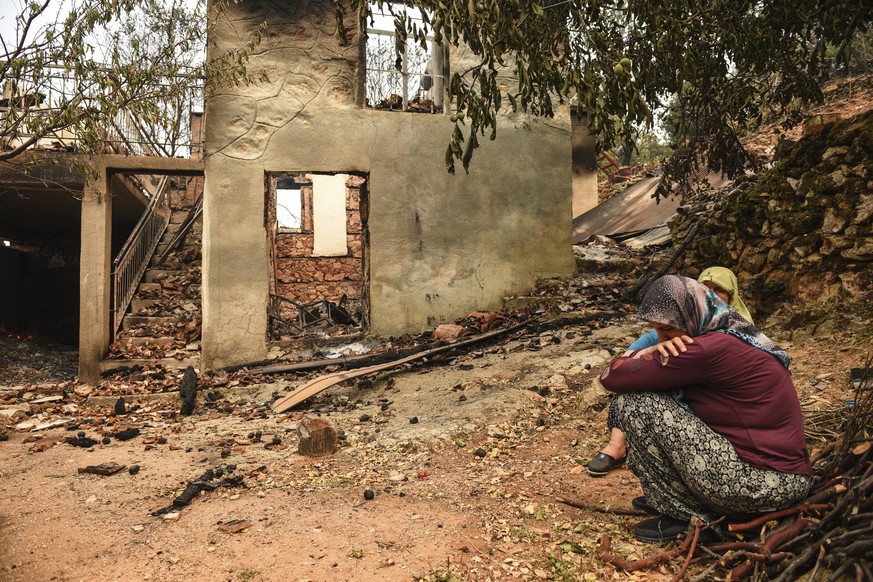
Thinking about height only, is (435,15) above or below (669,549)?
above

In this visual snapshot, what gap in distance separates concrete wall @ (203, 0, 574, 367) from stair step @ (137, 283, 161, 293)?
3.01 m

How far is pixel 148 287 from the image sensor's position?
10.0 meters

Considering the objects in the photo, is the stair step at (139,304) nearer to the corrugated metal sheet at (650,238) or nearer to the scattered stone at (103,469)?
the scattered stone at (103,469)

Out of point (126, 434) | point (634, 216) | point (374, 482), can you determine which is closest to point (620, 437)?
point (374, 482)

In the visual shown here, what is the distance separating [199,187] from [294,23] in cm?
638

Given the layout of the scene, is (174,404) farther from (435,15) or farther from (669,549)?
(669,549)

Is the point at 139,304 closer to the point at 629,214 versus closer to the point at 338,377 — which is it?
the point at 338,377

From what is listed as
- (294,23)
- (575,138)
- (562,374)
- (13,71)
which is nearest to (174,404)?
(13,71)

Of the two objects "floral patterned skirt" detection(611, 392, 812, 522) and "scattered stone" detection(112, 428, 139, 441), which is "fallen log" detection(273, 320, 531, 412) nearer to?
"scattered stone" detection(112, 428, 139, 441)

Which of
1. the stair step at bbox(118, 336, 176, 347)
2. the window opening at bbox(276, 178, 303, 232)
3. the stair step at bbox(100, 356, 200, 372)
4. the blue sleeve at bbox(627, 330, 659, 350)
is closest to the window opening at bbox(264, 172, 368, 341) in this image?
the window opening at bbox(276, 178, 303, 232)

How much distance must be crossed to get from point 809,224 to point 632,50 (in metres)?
2.48

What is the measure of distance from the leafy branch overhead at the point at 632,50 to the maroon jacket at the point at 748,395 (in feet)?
5.54

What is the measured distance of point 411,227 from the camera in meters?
8.34

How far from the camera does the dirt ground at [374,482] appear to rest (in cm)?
280
